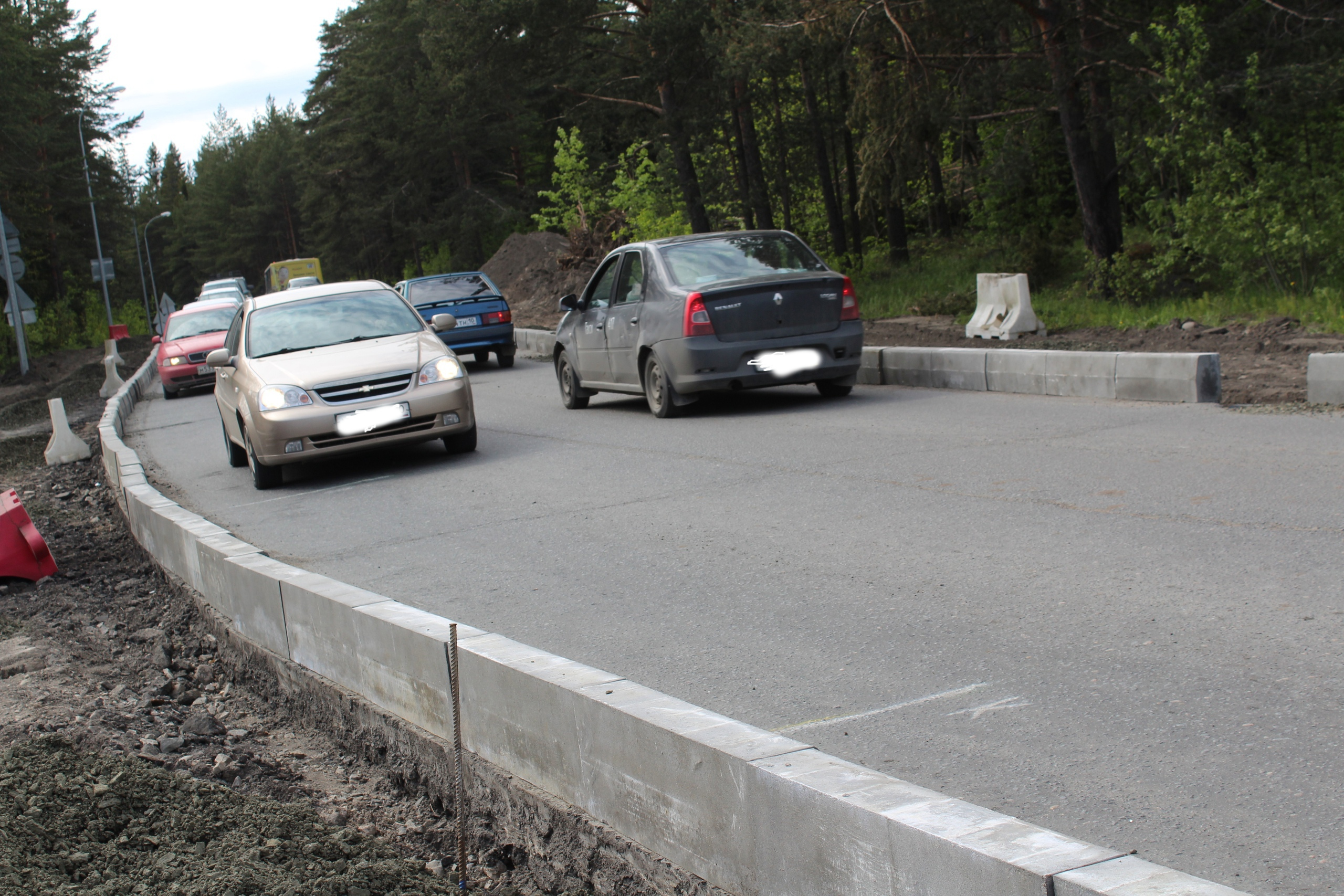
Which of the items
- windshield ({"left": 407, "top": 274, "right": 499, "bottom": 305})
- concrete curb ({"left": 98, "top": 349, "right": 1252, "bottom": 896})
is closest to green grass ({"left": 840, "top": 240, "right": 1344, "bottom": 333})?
windshield ({"left": 407, "top": 274, "right": 499, "bottom": 305})

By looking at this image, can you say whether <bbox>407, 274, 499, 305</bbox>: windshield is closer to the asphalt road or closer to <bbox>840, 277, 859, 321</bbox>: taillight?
the asphalt road

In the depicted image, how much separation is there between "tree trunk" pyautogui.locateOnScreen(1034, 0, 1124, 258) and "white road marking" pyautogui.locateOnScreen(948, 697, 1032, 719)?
57.6ft

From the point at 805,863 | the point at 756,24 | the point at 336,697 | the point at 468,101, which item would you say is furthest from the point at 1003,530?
the point at 468,101

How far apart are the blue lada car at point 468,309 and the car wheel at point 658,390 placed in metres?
9.34

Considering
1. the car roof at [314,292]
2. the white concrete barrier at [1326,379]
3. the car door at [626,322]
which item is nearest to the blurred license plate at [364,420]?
the car roof at [314,292]

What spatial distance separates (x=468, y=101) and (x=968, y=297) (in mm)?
39018

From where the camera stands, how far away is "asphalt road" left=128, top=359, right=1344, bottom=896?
340 centimetres

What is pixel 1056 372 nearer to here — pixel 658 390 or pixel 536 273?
pixel 658 390

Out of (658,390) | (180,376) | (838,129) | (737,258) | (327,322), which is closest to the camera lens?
(327,322)

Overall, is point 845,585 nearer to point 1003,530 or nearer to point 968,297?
point 1003,530

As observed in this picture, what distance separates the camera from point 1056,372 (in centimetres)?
1188

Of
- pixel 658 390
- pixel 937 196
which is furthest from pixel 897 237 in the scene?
pixel 658 390

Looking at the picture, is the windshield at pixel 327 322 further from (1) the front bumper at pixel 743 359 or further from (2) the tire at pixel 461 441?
(1) the front bumper at pixel 743 359

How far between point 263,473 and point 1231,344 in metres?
9.91
